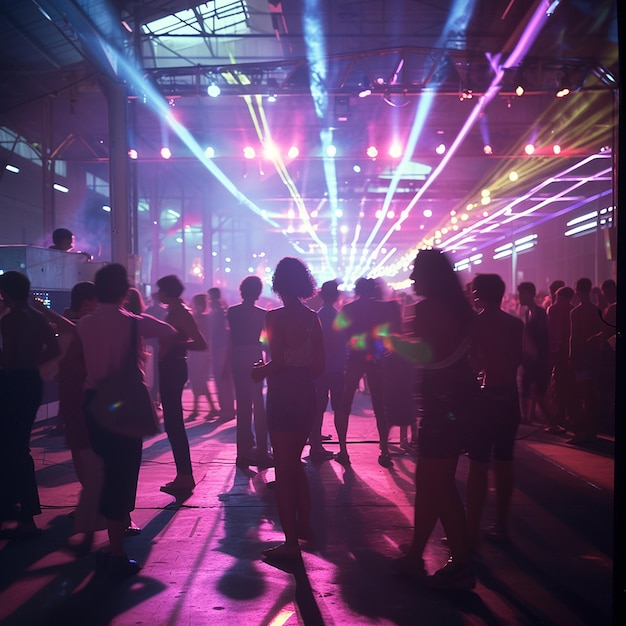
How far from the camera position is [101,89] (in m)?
12.4

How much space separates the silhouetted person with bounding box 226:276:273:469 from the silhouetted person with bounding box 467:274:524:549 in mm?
2843

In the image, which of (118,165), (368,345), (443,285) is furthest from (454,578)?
(118,165)

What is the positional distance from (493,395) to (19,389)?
3.24 meters

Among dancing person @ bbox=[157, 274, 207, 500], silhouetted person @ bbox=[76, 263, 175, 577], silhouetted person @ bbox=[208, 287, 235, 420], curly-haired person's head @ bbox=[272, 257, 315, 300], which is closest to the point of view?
silhouetted person @ bbox=[76, 263, 175, 577]

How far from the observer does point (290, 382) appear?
4.38 metres

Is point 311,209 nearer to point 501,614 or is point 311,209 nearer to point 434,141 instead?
point 434,141

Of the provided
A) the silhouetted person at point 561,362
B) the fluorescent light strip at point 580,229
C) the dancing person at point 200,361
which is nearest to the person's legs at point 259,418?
the silhouetted person at point 561,362

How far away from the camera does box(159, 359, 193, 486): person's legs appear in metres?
6.13

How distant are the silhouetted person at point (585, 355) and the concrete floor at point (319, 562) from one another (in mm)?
1515

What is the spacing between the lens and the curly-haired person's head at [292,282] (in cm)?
455

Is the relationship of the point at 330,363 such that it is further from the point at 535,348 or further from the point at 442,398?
the point at 442,398

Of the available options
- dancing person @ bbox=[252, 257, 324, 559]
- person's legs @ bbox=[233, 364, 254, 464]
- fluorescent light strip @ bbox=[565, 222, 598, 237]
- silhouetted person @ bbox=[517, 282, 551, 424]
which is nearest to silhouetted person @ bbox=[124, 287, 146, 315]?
dancing person @ bbox=[252, 257, 324, 559]

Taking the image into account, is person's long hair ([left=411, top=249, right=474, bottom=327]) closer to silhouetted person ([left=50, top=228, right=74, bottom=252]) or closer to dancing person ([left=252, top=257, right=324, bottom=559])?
dancing person ([left=252, top=257, right=324, bottom=559])

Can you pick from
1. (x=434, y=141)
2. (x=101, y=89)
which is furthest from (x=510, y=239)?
(x=101, y=89)
